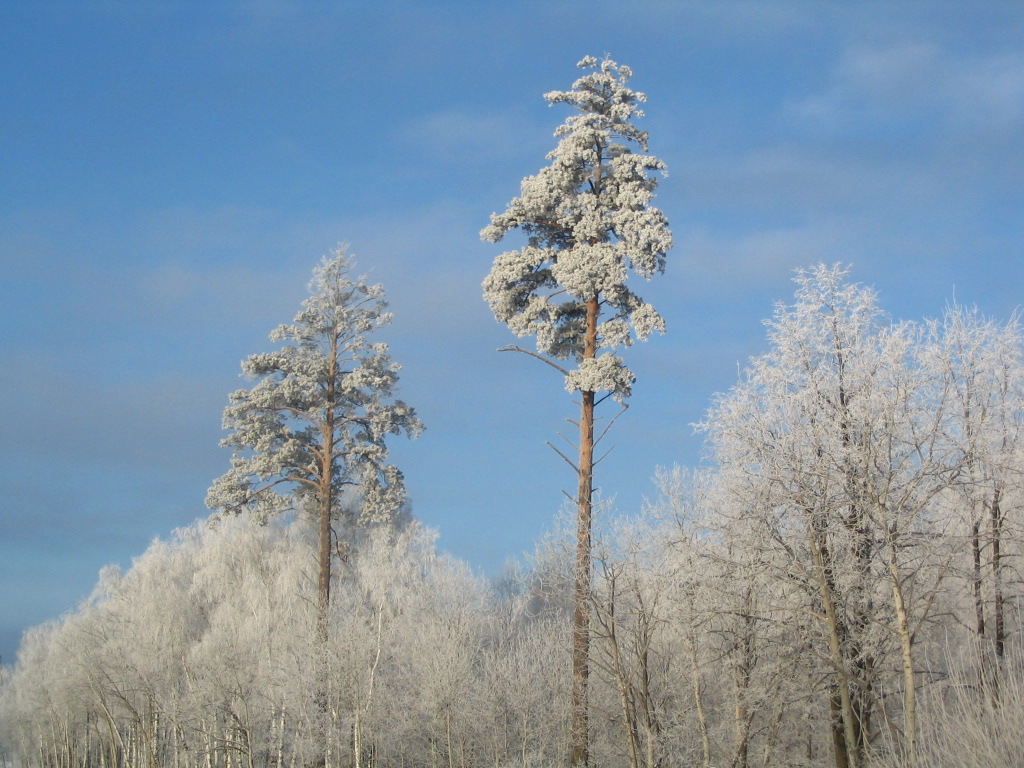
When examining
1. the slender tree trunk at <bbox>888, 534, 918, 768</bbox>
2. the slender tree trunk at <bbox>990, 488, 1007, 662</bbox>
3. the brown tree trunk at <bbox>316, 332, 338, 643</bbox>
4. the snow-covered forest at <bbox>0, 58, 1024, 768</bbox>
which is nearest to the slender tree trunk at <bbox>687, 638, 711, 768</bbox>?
the snow-covered forest at <bbox>0, 58, 1024, 768</bbox>

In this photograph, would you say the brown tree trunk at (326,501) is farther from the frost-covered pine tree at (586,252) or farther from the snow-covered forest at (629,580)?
the frost-covered pine tree at (586,252)

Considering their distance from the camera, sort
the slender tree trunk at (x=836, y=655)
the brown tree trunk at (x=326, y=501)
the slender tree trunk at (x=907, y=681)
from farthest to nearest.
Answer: the brown tree trunk at (x=326, y=501) < the slender tree trunk at (x=836, y=655) < the slender tree trunk at (x=907, y=681)

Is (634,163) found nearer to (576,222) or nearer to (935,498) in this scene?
(576,222)

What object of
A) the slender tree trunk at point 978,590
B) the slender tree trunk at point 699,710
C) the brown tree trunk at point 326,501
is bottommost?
the slender tree trunk at point 699,710

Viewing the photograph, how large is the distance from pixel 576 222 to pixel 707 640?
1215 centimetres

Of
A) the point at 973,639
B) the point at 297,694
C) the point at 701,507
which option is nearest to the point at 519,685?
the point at 297,694

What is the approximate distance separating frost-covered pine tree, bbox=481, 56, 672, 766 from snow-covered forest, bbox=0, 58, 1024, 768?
8 centimetres

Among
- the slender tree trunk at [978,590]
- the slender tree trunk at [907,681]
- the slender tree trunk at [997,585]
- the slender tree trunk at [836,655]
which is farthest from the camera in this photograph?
the slender tree trunk at [997,585]

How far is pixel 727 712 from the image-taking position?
28031mm

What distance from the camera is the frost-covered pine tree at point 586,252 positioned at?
25.7m

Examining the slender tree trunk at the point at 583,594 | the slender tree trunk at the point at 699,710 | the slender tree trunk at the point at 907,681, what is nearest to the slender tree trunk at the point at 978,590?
the slender tree trunk at the point at 907,681

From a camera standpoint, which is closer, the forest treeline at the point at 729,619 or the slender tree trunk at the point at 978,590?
the forest treeline at the point at 729,619

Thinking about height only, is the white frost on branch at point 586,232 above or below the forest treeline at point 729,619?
above

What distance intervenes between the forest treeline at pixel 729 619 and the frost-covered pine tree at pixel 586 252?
3273 mm
